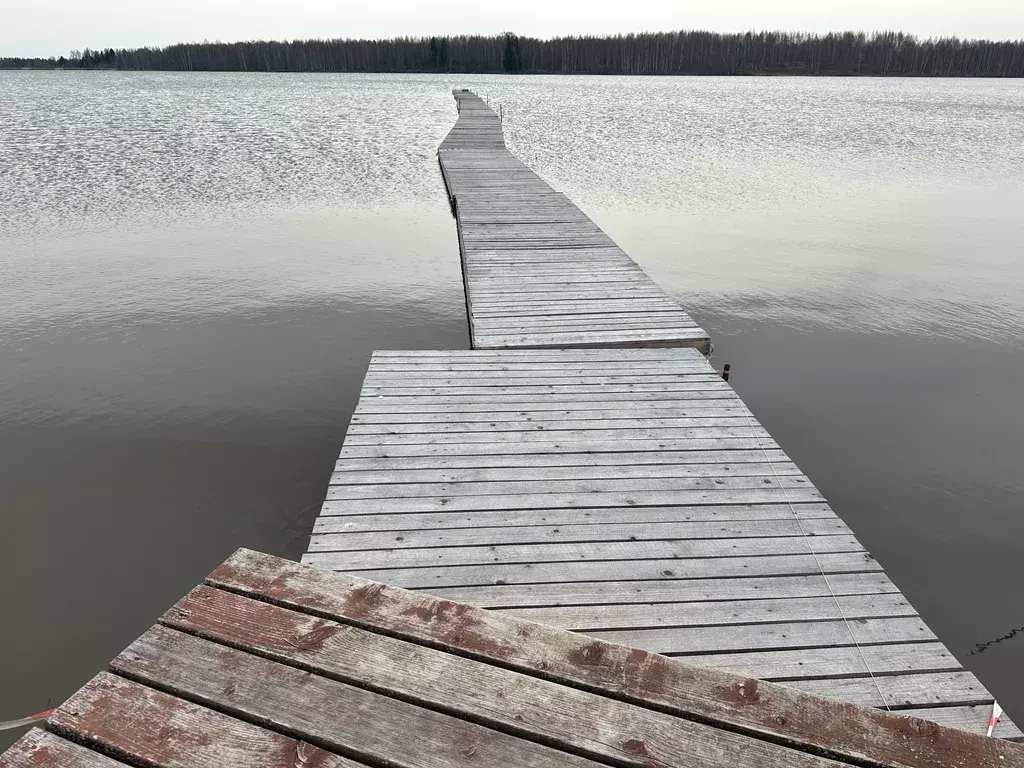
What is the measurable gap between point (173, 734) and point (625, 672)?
1.05 metres

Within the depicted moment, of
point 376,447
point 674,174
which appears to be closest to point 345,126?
point 674,174

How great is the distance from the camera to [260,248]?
9.45 meters

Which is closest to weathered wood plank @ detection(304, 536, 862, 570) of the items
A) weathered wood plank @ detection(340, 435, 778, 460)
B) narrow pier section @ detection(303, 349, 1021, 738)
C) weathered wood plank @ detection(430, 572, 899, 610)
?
narrow pier section @ detection(303, 349, 1021, 738)

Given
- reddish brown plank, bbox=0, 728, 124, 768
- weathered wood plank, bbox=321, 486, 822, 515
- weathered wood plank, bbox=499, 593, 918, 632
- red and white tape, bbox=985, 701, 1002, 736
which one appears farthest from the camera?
weathered wood plank, bbox=321, 486, 822, 515

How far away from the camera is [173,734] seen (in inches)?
55.3

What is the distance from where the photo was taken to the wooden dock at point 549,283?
17.0 ft

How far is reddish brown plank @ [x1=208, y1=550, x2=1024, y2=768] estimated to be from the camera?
4.58 ft

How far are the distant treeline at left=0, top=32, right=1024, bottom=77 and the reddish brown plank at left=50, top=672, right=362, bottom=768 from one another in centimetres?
7496

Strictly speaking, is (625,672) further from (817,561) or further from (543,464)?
(543,464)

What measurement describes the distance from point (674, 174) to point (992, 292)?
322 inches

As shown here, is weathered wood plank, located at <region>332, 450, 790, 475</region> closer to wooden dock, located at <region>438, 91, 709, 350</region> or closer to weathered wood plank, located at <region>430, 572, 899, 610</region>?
weathered wood plank, located at <region>430, 572, 899, 610</region>

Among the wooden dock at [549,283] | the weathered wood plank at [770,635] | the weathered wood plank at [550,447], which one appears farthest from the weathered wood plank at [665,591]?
the wooden dock at [549,283]

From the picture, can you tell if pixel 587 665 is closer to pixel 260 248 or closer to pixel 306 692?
Result: pixel 306 692

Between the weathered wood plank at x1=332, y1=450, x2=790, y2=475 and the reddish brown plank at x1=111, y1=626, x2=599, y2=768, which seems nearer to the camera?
the reddish brown plank at x1=111, y1=626, x2=599, y2=768
